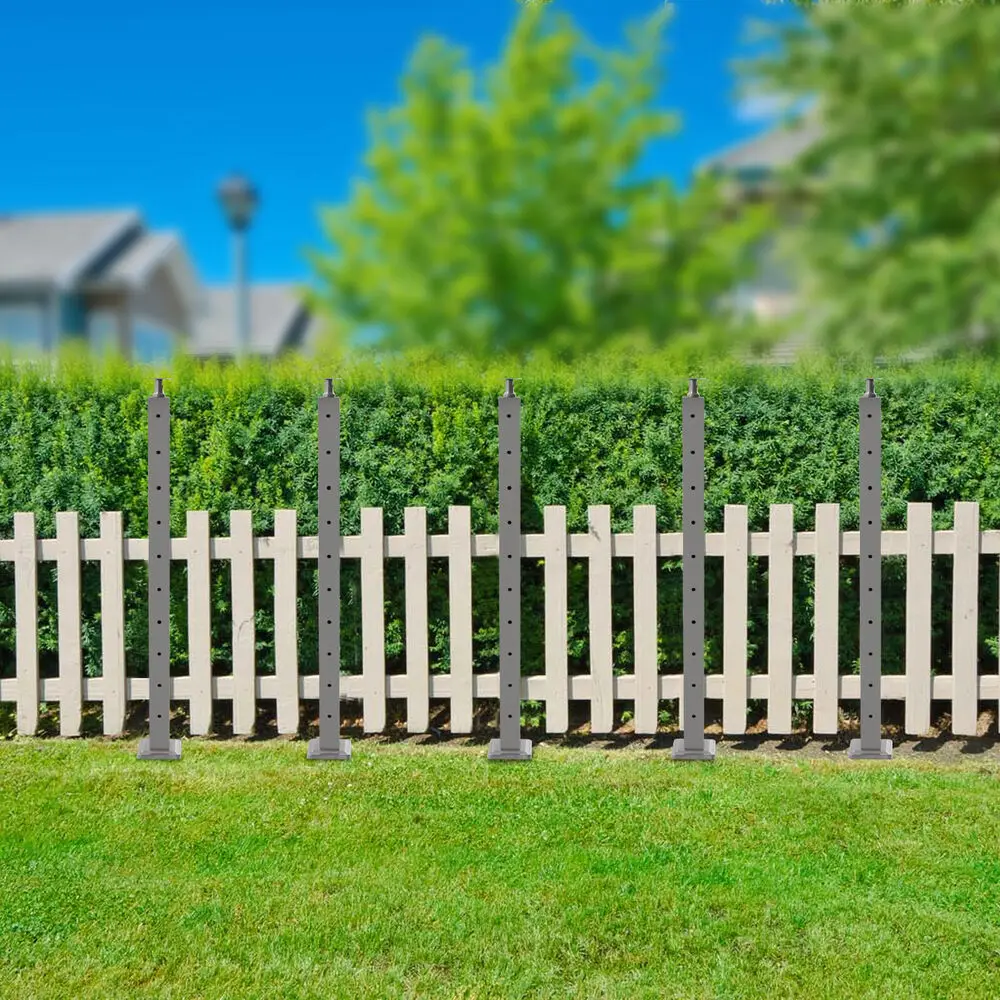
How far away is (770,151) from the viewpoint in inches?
719

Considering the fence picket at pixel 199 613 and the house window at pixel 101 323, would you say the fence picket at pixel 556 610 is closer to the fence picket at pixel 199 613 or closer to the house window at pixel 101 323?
the fence picket at pixel 199 613

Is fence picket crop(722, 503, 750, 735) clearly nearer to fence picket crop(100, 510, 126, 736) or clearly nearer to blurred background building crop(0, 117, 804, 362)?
fence picket crop(100, 510, 126, 736)

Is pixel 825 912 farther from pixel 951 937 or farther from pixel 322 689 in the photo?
pixel 322 689

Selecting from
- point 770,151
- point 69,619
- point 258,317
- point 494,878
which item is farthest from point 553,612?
point 258,317

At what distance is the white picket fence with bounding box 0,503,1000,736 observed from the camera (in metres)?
4.86

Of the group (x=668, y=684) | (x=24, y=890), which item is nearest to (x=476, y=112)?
(x=668, y=684)

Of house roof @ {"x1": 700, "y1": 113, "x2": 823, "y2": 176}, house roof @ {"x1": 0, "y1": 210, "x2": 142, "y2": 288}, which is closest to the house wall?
house roof @ {"x1": 0, "y1": 210, "x2": 142, "y2": 288}

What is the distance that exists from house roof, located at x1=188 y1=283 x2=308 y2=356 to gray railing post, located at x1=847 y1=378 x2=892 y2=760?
3266 centimetres

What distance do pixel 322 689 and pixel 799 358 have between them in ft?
10.1

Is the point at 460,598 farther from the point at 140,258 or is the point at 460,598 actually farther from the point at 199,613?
the point at 140,258

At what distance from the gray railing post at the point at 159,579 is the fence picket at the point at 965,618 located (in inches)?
151

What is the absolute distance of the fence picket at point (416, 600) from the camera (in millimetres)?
4859

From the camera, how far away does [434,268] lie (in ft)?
61.0

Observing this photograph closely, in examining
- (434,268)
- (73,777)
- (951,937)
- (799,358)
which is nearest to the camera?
(951,937)
